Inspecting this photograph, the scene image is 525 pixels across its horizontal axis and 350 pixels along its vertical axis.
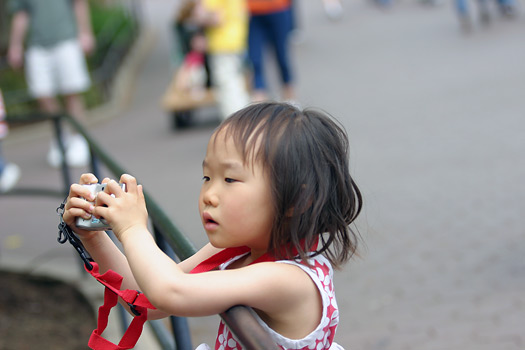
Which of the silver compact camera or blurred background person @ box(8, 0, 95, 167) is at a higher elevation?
the silver compact camera

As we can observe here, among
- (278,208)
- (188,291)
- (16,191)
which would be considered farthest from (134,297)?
(16,191)

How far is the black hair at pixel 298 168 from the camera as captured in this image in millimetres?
1706

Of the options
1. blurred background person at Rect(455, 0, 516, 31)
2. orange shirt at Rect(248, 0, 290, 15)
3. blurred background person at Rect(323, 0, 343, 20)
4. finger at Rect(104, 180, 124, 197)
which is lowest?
blurred background person at Rect(323, 0, 343, 20)

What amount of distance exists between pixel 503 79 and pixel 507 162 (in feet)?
11.3

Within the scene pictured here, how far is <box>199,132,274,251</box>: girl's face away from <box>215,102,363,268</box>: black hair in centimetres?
2

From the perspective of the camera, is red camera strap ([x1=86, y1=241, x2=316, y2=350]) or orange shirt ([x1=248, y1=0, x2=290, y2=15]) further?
orange shirt ([x1=248, y1=0, x2=290, y2=15])

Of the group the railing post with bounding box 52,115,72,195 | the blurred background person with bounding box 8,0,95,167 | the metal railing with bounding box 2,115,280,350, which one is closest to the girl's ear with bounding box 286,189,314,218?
the metal railing with bounding box 2,115,280,350

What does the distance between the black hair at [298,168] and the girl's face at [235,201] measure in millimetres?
18

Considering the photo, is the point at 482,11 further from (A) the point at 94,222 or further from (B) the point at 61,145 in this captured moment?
(A) the point at 94,222

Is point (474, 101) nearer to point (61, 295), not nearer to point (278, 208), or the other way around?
point (61, 295)

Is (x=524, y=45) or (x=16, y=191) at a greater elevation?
(x=16, y=191)

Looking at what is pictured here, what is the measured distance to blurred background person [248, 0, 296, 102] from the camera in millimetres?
7797

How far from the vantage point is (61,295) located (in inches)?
209

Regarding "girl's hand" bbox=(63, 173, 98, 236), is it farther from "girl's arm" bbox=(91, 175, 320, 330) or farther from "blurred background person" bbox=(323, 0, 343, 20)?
"blurred background person" bbox=(323, 0, 343, 20)
